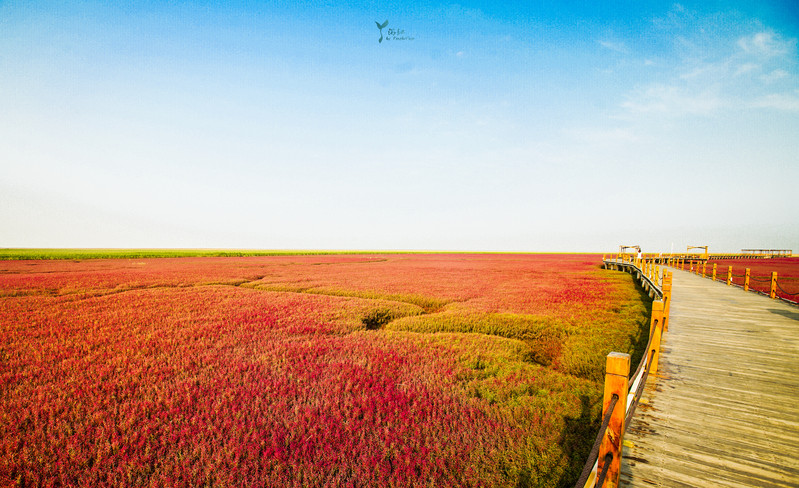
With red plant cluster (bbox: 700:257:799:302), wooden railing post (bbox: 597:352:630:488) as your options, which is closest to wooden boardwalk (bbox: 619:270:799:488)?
wooden railing post (bbox: 597:352:630:488)

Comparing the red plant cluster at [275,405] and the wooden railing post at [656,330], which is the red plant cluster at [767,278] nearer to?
the wooden railing post at [656,330]

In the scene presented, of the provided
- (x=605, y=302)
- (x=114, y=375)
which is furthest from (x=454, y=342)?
(x=605, y=302)

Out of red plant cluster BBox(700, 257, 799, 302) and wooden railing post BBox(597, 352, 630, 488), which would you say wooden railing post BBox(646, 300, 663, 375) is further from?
red plant cluster BBox(700, 257, 799, 302)

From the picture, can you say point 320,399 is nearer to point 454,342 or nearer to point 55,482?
point 55,482

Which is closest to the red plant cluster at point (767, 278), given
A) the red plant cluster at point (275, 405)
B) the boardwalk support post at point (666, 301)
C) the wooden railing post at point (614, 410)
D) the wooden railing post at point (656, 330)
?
the boardwalk support post at point (666, 301)

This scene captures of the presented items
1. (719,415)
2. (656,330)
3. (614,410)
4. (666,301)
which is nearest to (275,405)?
(614,410)

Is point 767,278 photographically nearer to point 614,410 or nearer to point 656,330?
point 656,330
